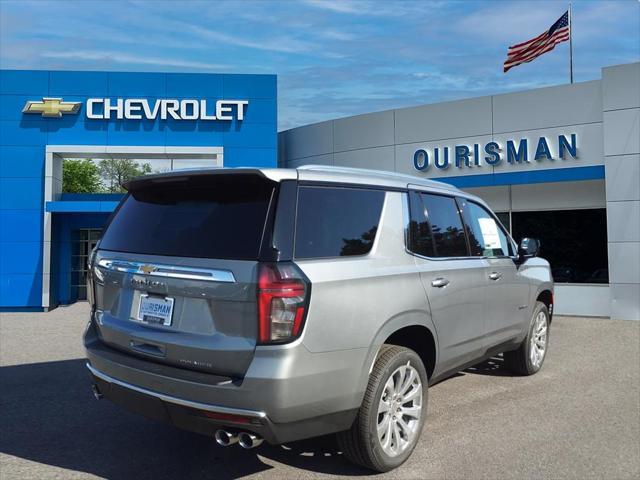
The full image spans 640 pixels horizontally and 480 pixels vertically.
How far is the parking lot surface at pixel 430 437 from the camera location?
3910 mm

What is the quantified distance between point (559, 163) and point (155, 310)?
483 inches

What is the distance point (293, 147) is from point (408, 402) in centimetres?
1472

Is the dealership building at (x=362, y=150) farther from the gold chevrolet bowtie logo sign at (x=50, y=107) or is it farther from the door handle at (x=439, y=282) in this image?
the door handle at (x=439, y=282)

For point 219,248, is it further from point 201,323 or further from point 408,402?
point 408,402

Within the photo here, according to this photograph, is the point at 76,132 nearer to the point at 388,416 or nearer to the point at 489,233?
the point at 489,233

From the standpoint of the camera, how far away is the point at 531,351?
21.4ft

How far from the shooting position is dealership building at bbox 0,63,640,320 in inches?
498

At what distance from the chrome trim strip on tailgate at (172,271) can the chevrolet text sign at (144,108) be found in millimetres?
12965

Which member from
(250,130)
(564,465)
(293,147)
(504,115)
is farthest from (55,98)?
(564,465)

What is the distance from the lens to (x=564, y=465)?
4004 mm

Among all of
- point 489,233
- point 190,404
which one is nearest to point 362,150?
point 489,233

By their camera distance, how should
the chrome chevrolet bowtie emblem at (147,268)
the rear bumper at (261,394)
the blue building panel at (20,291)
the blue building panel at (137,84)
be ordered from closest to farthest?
1. the rear bumper at (261,394)
2. the chrome chevrolet bowtie emblem at (147,268)
3. the blue building panel at (20,291)
4. the blue building panel at (137,84)

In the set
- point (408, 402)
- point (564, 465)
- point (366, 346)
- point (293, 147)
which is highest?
point (293, 147)

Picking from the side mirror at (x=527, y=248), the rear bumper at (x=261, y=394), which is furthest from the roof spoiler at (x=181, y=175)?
the side mirror at (x=527, y=248)
